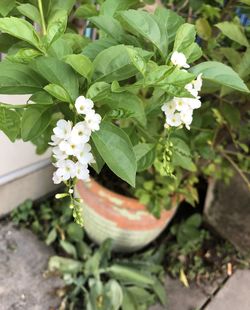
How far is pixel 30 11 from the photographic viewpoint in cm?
104

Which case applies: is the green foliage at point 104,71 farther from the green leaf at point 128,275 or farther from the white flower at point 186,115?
the green leaf at point 128,275

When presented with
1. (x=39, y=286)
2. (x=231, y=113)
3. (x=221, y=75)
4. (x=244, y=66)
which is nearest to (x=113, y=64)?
(x=221, y=75)

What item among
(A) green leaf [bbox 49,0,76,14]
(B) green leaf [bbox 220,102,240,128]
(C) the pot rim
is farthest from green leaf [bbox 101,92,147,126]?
(C) the pot rim

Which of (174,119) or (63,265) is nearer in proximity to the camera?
(174,119)

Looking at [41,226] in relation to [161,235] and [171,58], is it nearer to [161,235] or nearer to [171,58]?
[161,235]

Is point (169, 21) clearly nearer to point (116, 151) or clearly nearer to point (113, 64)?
→ point (113, 64)

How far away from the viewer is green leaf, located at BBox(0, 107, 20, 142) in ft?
3.07

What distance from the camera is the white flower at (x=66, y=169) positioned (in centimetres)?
90

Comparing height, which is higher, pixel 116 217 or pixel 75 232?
pixel 116 217

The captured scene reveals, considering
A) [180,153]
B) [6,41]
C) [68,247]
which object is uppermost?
[6,41]

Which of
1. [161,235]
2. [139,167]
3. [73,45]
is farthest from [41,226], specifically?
[73,45]

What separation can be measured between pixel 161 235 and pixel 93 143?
1.52 meters

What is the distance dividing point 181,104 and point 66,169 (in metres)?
0.29

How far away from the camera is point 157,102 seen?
1.07m
